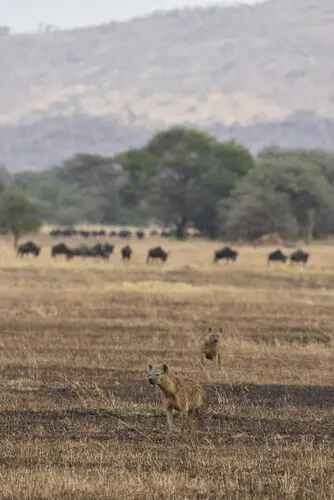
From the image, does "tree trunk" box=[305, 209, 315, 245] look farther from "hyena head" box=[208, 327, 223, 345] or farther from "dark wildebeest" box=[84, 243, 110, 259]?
"hyena head" box=[208, 327, 223, 345]

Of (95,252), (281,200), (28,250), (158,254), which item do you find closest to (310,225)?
(281,200)

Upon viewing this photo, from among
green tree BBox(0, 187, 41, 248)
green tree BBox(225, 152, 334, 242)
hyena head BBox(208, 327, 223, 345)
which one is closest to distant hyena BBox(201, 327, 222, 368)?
hyena head BBox(208, 327, 223, 345)

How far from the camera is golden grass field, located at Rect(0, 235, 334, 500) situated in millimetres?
10602

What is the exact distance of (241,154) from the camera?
99.8 metres

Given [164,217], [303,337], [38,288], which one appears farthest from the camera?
[164,217]

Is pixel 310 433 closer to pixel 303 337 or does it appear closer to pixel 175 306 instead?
pixel 303 337

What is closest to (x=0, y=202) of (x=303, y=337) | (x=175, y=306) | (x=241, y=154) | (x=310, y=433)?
(x=241, y=154)

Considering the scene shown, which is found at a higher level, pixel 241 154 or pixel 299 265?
pixel 241 154

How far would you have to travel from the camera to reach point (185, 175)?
309ft

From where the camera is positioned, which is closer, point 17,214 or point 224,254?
point 224,254

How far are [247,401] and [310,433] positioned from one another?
7.38 ft

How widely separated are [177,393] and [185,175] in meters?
81.9

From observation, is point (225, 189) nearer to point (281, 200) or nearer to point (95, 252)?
point (281, 200)

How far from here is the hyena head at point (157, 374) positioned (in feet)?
40.0
